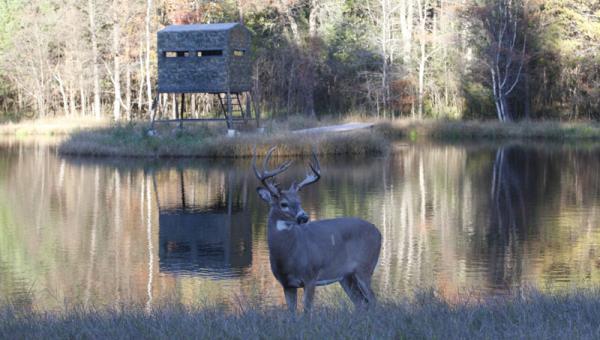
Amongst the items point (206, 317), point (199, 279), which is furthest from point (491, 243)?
point (206, 317)

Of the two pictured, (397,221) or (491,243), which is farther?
(397,221)

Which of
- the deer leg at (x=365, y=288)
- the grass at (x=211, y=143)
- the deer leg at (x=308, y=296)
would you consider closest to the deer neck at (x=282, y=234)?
the deer leg at (x=308, y=296)

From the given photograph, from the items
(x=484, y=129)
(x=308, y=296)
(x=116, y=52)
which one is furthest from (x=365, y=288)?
(x=116, y=52)

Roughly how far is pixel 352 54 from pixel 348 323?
154 feet

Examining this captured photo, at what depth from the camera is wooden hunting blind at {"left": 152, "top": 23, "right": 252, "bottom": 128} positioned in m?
39.6

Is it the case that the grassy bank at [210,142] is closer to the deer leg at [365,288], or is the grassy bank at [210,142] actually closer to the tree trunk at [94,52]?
the tree trunk at [94,52]

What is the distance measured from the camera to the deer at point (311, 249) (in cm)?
949

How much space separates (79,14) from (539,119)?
2612 cm

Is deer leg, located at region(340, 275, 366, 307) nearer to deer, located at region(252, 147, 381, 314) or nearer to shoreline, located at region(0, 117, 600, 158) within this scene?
deer, located at region(252, 147, 381, 314)

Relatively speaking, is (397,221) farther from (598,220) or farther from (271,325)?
(271,325)

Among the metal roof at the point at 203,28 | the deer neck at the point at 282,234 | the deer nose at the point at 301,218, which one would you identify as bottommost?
the deer neck at the point at 282,234

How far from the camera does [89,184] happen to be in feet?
93.4

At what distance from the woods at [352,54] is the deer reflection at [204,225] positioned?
873 inches

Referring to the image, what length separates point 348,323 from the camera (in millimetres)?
7656
